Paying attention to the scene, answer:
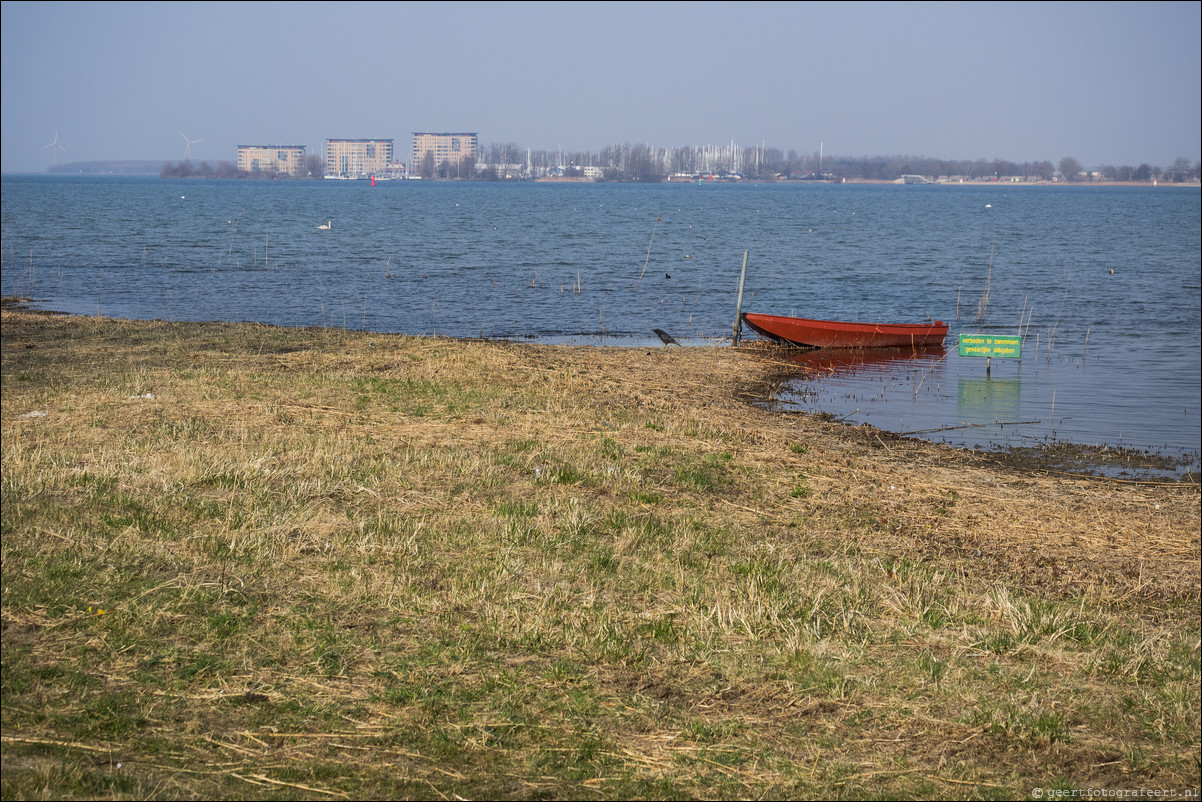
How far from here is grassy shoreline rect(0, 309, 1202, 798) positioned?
4617 mm

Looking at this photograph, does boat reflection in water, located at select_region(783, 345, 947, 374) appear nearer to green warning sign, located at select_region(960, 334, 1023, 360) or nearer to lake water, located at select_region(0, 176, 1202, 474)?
lake water, located at select_region(0, 176, 1202, 474)

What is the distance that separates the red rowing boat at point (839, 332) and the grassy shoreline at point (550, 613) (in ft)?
40.6

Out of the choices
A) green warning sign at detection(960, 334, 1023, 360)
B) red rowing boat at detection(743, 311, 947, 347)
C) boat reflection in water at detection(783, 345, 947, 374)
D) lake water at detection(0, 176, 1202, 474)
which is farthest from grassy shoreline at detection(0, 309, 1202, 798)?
red rowing boat at detection(743, 311, 947, 347)

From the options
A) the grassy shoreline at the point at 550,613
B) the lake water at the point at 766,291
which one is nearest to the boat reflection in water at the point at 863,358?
the lake water at the point at 766,291

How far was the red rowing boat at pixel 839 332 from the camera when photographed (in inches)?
946

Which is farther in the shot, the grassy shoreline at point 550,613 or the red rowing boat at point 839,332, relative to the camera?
the red rowing boat at point 839,332

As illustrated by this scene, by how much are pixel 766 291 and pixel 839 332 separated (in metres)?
16.1

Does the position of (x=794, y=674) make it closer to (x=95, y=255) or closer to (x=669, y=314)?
(x=669, y=314)

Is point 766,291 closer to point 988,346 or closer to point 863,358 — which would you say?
point 863,358

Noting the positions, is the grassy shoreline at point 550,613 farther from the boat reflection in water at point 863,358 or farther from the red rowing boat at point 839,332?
the red rowing boat at point 839,332

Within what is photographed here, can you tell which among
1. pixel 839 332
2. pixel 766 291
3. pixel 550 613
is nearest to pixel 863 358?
pixel 839 332

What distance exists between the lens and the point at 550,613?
249 inches

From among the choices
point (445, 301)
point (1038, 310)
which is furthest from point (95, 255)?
point (1038, 310)

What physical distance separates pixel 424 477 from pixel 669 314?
79.2 ft
